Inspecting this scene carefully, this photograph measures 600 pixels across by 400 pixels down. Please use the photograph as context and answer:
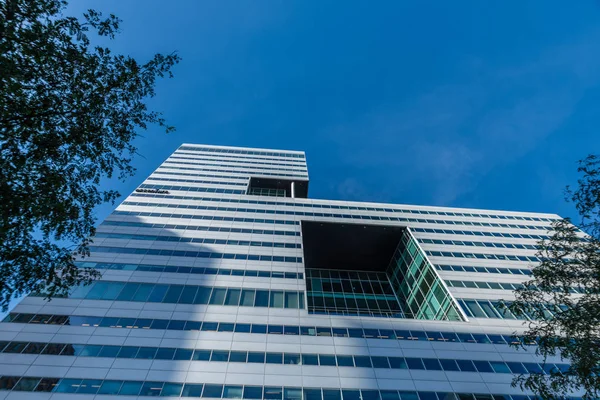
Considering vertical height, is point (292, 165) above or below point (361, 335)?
above

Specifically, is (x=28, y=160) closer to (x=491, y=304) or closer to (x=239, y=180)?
(x=491, y=304)

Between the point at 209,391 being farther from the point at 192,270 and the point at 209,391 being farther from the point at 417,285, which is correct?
the point at 417,285

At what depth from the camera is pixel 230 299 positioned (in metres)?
32.8

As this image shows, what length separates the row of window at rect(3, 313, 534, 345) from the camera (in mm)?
28047

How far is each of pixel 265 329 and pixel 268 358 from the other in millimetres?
3360

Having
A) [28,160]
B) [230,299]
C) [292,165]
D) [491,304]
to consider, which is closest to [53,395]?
[230,299]

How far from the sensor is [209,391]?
917 inches

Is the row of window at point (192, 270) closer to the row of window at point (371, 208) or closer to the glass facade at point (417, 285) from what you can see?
the glass facade at point (417, 285)

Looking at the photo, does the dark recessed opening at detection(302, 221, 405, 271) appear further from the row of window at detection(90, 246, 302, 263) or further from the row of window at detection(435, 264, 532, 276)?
the row of window at detection(90, 246, 302, 263)

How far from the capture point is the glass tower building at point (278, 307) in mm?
24359

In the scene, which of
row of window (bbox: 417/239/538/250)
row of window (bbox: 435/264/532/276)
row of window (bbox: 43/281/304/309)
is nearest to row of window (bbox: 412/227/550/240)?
row of window (bbox: 417/239/538/250)

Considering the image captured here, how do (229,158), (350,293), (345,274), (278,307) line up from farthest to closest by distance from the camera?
(229,158) < (345,274) < (350,293) < (278,307)

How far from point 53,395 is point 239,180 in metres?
44.8

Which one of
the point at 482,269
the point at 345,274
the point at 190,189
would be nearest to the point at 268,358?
the point at 345,274
